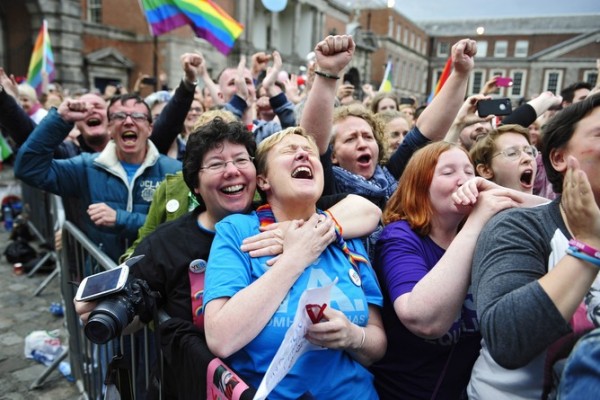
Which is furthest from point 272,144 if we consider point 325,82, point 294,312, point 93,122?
point 93,122

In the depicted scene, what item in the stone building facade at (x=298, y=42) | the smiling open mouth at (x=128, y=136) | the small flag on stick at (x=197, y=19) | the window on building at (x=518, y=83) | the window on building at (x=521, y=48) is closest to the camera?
the smiling open mouth at (x=128, y=136)

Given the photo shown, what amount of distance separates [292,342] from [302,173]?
84 cm

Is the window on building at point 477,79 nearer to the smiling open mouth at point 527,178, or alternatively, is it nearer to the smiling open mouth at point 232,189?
the smiling open mouth at point 527,178

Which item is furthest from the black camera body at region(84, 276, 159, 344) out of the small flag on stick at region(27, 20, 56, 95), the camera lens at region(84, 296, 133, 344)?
the small flag on stick at region(27, 20, 56, 95)

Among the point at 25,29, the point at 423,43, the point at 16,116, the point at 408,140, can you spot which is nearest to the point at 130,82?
the point at 25,29

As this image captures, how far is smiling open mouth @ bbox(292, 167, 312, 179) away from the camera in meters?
1.92

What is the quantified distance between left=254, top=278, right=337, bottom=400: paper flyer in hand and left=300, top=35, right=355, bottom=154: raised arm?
3.53ft

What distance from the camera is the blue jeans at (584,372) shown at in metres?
0.87

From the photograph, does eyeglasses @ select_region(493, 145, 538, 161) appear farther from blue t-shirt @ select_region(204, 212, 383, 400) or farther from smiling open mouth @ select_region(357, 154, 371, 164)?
blue t-shirt @ select_region(204, 212, 383, 400)

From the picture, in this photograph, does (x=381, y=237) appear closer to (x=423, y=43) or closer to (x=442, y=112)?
(x=442, y=112)

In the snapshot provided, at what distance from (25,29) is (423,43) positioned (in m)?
57.3

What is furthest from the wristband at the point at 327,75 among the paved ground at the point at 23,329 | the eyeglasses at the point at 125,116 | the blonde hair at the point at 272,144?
the paved ground at the point at 23,329

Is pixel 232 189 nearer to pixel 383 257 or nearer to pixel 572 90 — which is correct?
pixel 383 257

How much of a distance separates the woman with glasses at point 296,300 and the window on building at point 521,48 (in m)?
70.4
